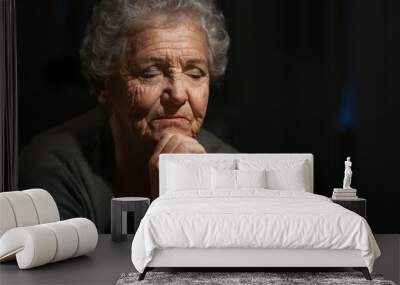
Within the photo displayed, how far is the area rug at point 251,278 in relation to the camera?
484cm

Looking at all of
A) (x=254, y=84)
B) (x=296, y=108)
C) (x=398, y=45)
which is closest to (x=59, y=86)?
(x=254, y=84)

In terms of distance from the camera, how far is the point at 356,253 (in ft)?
16.2

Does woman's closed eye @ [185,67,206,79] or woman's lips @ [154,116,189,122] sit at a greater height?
woman's closed eye @ [185,67,206,79]

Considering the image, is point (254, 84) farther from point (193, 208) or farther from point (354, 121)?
point (193, 208)

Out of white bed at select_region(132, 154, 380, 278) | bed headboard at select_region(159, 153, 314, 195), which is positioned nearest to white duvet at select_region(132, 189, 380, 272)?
white bed at select_region(132, 154, 380, 278)

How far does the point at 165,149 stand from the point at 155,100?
551 mm

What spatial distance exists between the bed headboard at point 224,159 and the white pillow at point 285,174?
0.09m

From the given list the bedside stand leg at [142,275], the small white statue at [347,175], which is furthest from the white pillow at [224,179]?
the bedside stand leg at [142,275]

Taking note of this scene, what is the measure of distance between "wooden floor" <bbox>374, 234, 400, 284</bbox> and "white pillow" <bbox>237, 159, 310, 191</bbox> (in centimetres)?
98

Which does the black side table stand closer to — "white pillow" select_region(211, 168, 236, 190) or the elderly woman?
the elderly woman

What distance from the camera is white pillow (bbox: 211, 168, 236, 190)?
21.7ft

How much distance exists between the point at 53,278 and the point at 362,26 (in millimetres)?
4355

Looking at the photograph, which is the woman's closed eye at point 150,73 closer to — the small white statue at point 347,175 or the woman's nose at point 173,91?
the woman's nose at point 173,91

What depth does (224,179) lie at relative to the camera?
21.8 ft
